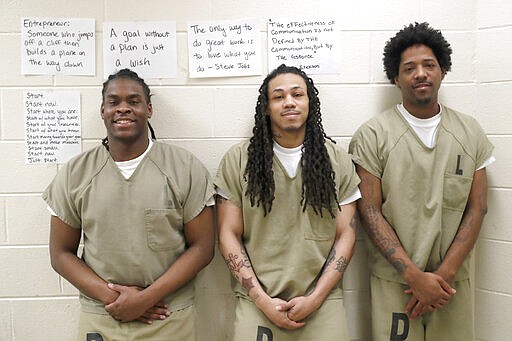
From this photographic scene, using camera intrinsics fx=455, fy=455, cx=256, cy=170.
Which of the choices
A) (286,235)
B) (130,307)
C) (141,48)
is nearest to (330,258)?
(286,235)

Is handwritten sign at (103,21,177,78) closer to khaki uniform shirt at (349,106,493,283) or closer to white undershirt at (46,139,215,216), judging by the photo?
white undershirt at (46,139,215,216)

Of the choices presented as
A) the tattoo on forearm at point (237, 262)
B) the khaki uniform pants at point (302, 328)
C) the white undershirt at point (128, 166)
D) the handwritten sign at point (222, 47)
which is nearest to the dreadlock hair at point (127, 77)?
the white undershirt at point (128, 166)

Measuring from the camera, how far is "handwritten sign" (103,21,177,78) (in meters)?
1.92

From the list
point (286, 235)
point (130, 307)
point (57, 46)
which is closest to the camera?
point (130, 307)

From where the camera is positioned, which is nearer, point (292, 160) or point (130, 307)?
point (130, 307)

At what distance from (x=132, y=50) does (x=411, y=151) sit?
122 centimetres

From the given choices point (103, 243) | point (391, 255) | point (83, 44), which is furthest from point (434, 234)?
point (83, 44)

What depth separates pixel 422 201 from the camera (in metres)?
1.77

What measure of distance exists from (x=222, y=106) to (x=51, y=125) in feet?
2.38

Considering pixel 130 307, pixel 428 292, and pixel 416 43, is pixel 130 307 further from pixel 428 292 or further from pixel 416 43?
pixel 416 43

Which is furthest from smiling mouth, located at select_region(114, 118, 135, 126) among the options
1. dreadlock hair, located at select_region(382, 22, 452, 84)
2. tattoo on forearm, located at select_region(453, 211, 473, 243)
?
tattoo on forearm, located at select_region(453, 211, 473, 243)

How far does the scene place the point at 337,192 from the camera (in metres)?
1.77

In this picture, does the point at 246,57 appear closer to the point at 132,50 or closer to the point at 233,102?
the point at 233,102

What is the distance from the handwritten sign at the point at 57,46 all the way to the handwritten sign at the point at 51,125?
0.10 metres
